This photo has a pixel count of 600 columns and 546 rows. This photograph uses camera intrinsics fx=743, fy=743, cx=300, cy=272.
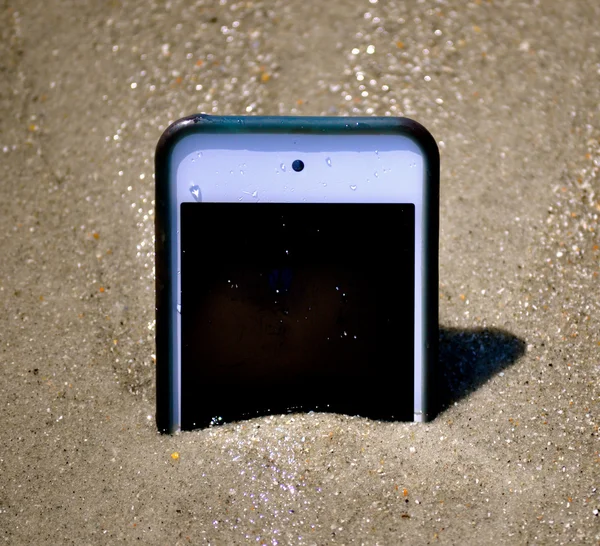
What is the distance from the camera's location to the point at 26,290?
1.20 m

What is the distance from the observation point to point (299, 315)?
1.01 m

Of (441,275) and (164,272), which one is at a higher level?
(164,272)

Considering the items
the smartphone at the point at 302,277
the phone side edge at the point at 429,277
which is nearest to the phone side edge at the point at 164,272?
the smartphone at the point at 302,277

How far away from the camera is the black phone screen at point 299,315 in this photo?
100cm

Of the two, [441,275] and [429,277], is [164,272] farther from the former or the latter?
[441,275]

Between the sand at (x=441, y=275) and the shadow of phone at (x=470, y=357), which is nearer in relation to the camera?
the sand at (x=441, y=275)

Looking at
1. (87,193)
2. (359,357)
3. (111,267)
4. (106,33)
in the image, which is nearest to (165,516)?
(359,357)

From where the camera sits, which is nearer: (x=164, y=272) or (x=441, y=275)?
(x=164, y=272)

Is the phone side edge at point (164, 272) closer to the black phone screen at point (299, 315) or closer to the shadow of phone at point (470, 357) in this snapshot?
the black phone screen at point (299, 315)

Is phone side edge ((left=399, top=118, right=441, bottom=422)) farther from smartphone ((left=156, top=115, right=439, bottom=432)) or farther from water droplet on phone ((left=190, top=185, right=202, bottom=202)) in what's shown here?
water droplet on phone ((left=190, top=185, right=202, bottom=202))

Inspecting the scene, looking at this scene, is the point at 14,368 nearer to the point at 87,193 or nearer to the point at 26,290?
the point at 26,290

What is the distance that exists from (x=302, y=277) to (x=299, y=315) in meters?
0.05

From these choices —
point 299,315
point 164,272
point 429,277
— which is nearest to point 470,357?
point 429,277

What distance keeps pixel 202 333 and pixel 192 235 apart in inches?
5.2
